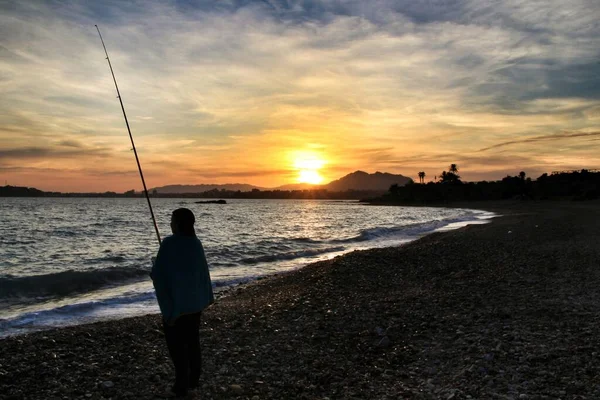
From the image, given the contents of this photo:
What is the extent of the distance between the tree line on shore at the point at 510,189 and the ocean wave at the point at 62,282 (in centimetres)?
10668

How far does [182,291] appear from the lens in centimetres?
520

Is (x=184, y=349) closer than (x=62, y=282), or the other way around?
(x=184, y=349)

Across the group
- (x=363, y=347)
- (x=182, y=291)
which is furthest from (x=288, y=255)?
(x=182, y=291)

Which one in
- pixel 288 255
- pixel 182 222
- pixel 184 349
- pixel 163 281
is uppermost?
pixel 182 222

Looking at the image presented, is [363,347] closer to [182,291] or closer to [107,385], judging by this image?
[182,291]

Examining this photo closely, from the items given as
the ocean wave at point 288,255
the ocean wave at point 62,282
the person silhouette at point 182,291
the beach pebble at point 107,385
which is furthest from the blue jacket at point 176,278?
the ocean wave at point 288,255

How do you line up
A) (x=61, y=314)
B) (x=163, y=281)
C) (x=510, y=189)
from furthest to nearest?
1. (x=510, y=189)
2. (x=61, y=314)
3. (x=163, y=281)

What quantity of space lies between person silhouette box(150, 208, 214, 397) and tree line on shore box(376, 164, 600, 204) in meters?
112

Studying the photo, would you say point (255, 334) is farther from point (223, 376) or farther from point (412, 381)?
point (412, 381)

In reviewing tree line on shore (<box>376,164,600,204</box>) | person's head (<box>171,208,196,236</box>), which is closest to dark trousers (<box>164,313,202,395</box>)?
person's head (<box>171,208,196,236</box>)

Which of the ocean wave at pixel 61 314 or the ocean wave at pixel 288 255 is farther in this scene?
the ocean wave at pixel 288 255

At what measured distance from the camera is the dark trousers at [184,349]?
5344 mm

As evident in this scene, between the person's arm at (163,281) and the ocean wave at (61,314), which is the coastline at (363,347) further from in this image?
the ocean wave at (61,314)

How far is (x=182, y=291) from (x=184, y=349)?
2.69ft
